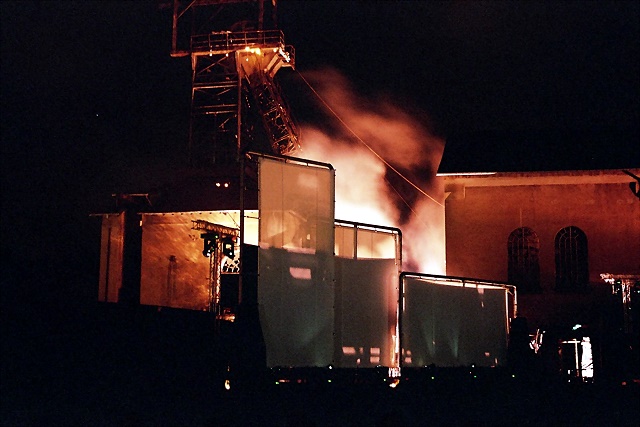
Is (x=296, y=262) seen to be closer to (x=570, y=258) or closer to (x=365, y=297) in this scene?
(x=365, y=297)

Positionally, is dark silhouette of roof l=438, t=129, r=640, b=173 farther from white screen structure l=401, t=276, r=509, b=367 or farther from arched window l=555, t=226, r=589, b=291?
white screen structure l=401, t=276, r=509, b=367

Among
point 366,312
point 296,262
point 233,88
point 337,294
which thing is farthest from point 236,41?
point 296,262

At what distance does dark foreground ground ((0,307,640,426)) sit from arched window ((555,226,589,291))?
9970mm

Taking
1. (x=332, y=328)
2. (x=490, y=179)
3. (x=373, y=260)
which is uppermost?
(x=490, y=179)

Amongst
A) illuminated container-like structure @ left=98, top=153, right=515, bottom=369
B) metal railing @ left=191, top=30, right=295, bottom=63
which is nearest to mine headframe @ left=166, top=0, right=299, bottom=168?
metal railing @ left=191, top=30, right=295, bottom=63

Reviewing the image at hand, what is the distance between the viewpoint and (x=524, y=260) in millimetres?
25875

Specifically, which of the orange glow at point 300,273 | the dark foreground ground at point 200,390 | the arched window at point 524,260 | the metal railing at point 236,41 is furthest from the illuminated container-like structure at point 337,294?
the metal railing at point 236,41

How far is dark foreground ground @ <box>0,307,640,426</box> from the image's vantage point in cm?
1088

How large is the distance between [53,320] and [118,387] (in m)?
2.80

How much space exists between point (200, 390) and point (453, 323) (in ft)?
20.1

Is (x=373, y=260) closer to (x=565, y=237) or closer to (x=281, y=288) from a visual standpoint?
(x=281, y=288)

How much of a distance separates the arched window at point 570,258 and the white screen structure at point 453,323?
29.8ft

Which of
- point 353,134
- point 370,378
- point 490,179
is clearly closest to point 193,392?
point 370,378

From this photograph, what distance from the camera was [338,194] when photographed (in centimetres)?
3225
